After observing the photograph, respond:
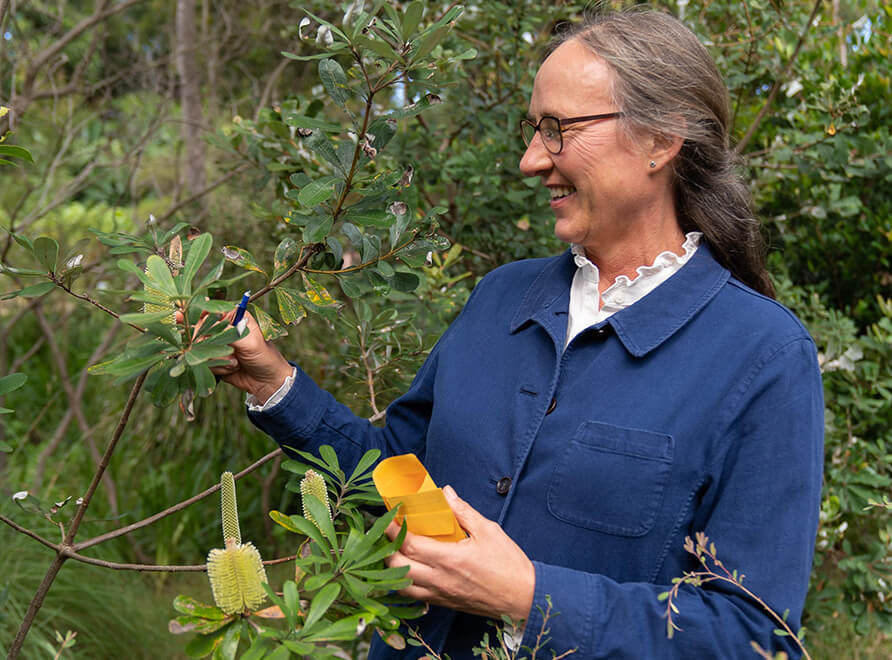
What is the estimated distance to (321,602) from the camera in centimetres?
117

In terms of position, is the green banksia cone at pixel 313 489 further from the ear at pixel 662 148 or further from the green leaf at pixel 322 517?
the ear at pixel 662 148

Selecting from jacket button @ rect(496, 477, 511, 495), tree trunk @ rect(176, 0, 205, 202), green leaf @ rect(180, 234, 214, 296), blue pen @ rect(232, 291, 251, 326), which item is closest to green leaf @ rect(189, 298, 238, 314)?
green leaf @ rect(180, 234, 214, 296)

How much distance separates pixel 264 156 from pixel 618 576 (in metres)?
2.19

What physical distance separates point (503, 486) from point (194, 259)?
0.68m

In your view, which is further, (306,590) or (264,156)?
(264,156)

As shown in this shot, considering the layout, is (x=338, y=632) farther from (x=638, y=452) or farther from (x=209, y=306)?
(x=638, y=452)

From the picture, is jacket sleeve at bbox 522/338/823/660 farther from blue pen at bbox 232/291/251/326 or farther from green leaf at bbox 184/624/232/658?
blue pen at bbox 232/291/251/326

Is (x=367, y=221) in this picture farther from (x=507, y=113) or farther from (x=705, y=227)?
(x=507, y=113)

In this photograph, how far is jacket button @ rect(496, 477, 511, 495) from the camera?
5.16 feet

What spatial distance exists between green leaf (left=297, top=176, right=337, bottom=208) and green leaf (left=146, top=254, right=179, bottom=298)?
12.7 inches

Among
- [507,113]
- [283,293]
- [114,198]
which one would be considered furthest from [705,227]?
[114,198]

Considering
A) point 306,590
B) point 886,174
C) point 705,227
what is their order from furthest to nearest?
point 886,174 < point 705,227 < point 306,590

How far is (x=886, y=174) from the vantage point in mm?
3316

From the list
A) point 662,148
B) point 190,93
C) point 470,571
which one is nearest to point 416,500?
point 470,571
